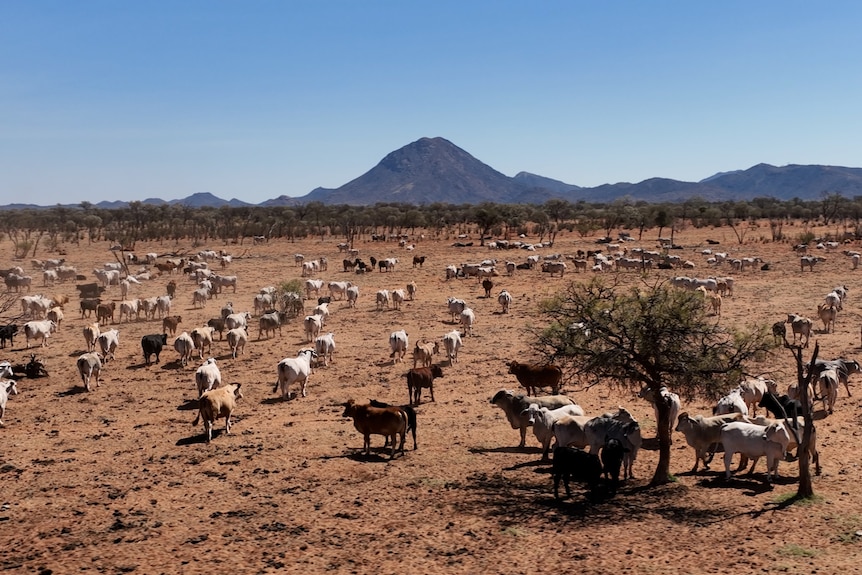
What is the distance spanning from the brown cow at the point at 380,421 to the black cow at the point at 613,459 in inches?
154

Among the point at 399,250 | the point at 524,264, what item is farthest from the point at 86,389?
the point at 399,250

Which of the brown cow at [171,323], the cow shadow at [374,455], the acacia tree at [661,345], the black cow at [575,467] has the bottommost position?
the cow shadow at [374,455]

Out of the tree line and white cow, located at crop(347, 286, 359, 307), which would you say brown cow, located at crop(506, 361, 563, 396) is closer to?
white cow, located at crop(347, 286, 359, 307)

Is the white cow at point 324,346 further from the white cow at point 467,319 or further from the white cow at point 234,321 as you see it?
the white cow at point 467,319

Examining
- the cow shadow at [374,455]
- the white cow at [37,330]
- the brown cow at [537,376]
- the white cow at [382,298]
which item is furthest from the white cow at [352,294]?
the cow shadow at [374,455]

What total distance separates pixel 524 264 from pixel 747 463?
36.5 m

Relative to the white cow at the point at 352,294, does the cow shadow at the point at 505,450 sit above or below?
below

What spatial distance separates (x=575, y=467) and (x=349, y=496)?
3.85 metres

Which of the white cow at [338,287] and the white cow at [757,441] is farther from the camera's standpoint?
the white cow at [338,287]

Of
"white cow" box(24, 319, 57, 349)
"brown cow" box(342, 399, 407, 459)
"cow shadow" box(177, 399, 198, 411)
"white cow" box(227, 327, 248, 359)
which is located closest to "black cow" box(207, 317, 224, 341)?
"white cow" box(227, 327, 248, 359)

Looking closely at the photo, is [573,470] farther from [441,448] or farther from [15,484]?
[15,484]

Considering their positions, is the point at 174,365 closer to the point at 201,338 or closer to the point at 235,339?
the point at 201,338

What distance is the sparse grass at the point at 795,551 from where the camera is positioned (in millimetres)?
8492

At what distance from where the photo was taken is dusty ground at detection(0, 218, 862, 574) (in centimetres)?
881
